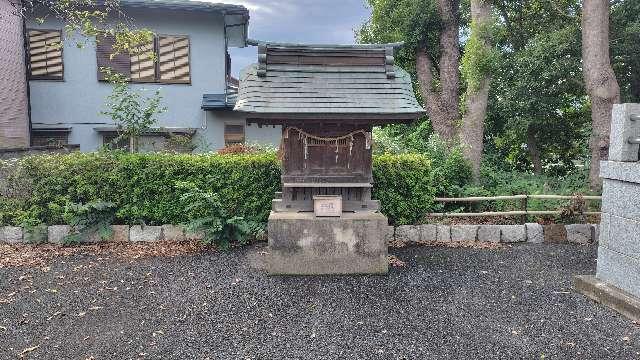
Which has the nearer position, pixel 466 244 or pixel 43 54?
pixel 466 244

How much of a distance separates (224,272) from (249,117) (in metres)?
2.73

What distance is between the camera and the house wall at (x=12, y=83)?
528 inches

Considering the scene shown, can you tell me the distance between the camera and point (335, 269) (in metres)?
7.24

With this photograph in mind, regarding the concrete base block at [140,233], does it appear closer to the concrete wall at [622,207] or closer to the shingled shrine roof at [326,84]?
the shingled shrine roof at [326,84]

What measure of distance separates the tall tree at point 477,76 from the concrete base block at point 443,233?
3.53m

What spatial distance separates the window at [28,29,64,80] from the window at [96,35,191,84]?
4.72 feet

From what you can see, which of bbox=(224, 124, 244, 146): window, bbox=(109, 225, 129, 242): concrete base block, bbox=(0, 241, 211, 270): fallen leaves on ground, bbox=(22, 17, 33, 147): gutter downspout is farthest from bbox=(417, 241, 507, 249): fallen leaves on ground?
bbox=(22, 17, 33, 147): gutter downspout

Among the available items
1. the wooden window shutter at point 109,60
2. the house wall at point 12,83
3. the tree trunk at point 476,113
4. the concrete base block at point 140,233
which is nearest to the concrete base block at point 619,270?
the tree trunk at point 476,113

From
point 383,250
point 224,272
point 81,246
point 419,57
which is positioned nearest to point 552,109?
point 419,57

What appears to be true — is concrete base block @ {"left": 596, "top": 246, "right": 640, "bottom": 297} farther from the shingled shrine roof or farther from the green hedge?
the shingled shrine roof

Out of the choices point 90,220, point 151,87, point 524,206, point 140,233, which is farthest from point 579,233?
point 151,87

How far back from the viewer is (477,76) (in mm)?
12070

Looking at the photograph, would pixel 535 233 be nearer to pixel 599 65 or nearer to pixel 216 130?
pixel 599 65

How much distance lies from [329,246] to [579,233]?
602cm
